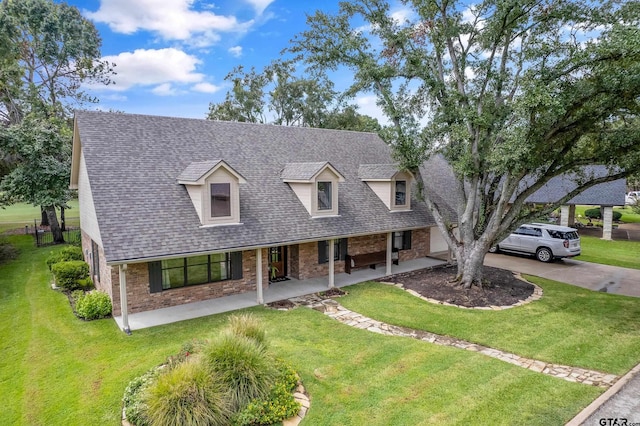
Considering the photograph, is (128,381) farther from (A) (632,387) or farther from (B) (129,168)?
(A) (632,387)

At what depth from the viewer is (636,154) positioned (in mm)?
11602

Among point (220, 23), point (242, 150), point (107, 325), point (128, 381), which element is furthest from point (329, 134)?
point (128, 381)

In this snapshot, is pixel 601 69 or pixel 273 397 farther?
pixel 601 69

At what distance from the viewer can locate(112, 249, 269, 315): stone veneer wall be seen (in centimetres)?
1118

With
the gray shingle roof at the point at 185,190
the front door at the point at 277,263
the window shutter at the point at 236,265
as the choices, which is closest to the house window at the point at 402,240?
the gray shingle roof at the point at 185,190

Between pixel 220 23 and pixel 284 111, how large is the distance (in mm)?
16019

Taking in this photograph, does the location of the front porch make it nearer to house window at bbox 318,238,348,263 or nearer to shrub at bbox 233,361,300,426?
house window at bbox 318,238,348,263

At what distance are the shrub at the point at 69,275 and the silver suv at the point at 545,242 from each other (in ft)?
65.6

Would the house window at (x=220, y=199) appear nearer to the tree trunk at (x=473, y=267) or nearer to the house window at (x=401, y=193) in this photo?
the house window at (x=401, y=193)

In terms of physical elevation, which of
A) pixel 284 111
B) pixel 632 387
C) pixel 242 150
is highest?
pixel 284 111

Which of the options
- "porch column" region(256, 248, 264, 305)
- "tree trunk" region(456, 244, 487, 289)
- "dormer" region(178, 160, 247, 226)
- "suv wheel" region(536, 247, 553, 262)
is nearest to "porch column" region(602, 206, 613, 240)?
"suv wheel" region(536, 247, 553, 262)

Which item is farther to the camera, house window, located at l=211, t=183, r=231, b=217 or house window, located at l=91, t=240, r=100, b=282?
house window, located at l=91, t=240, r=100, b=282

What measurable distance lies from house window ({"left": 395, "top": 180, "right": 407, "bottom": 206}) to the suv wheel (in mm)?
8473

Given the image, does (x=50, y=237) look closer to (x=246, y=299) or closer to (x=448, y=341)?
(x=246, y=299)
